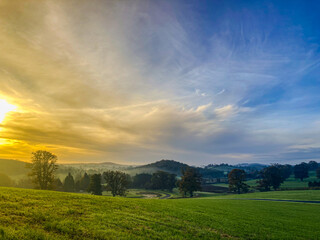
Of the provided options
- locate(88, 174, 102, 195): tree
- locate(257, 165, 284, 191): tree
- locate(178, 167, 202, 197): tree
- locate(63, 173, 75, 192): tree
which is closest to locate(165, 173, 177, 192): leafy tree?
locate(178, 167, 202, 197): tree

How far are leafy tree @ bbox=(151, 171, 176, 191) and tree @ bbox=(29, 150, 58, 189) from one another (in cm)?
10081

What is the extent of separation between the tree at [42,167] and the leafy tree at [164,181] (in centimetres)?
10081

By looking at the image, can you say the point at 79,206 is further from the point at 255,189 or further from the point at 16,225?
the point at 255,189

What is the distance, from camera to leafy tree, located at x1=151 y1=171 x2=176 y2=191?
151m

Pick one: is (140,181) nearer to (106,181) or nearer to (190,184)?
(106,181)

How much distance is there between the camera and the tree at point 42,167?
6481 centimetres

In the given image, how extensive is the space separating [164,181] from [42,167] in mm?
107915

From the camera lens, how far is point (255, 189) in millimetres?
122062

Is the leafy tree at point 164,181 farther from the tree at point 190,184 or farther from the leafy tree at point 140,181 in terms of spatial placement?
the tree at point 190,184

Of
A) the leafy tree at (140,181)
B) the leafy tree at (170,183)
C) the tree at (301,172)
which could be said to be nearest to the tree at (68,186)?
the leafy tree at (140,181)

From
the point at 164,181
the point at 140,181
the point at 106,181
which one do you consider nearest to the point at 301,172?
the point at 164,181

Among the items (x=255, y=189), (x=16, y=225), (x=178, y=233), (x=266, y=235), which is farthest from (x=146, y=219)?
(x=255, y=189)

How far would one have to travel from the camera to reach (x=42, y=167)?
65.8 m

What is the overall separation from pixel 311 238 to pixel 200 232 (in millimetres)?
13691
